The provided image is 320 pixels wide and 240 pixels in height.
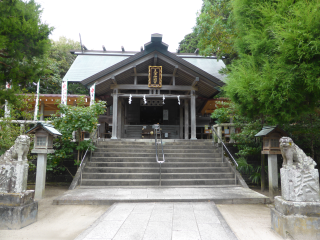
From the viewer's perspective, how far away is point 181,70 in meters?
10.3

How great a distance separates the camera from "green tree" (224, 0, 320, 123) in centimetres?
371

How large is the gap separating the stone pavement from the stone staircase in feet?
6.41

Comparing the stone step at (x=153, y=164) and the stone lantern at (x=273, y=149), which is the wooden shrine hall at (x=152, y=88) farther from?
the stone lantern at (x=273, y=149)

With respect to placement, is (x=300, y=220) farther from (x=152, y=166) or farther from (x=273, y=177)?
(x=152, y=166)

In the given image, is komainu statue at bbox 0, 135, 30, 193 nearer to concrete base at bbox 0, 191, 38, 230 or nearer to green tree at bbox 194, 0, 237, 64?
concrete base at bbox 0, 191, 38, 230

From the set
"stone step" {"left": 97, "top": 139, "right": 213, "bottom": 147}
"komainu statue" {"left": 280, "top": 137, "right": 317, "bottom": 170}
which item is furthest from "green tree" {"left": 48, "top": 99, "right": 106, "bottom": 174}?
"komainu statue" {"left": 280, "top": 137, "right": 317, "bottom": 170}

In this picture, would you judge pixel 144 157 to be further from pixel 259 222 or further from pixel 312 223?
pixel 312 223

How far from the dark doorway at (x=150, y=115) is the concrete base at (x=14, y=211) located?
1056 centimetres

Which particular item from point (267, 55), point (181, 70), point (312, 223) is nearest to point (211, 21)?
point (181, 70)

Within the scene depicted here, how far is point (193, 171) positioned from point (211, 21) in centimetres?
655

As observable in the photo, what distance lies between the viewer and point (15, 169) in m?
3.76

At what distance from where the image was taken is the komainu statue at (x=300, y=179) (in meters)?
3.21

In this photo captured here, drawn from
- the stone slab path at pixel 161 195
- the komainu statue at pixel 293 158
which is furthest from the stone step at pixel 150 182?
the komainu statue at pixel 293 158

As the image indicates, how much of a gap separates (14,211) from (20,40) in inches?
148
